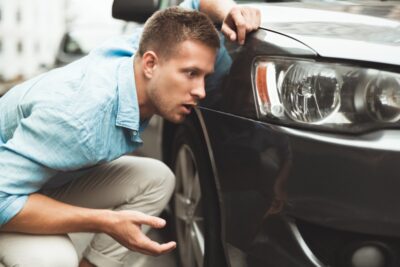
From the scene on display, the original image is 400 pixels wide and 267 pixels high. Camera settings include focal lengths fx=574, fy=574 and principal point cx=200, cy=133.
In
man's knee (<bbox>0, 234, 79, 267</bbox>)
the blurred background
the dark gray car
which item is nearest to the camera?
the dark gray car

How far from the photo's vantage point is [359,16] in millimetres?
2053

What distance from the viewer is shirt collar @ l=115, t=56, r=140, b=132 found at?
193 centimetres

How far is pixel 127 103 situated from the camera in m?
1.95

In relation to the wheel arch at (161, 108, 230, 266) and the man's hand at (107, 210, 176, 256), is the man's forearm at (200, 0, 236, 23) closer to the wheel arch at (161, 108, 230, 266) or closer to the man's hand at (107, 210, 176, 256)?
the wheel arch at (161, 108, 230, 266)

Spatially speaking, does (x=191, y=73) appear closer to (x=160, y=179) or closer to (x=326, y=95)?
(x=326, y=95)

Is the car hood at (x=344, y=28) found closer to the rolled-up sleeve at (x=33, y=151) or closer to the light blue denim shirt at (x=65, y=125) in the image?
the light blue denim shirt at (x=65, y=125)

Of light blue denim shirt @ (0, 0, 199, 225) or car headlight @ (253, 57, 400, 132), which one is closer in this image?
car headlight @ (253, 57, 400, 132)

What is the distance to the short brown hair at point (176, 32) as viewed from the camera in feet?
6.40

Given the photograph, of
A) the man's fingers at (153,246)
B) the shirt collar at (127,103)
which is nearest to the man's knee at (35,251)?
the man's fingers at (153,246)

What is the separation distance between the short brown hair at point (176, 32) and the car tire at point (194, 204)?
1.43 ft

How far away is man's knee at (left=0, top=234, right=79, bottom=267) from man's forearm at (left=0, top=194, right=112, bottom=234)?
5cm

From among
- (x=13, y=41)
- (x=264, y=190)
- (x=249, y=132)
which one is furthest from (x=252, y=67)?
(x=13, y=41)

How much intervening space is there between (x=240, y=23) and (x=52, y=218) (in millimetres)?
897

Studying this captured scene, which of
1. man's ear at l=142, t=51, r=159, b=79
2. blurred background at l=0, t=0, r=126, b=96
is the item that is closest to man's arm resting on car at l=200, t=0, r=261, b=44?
man's ear at l=142, t=51, r=159, b=79
